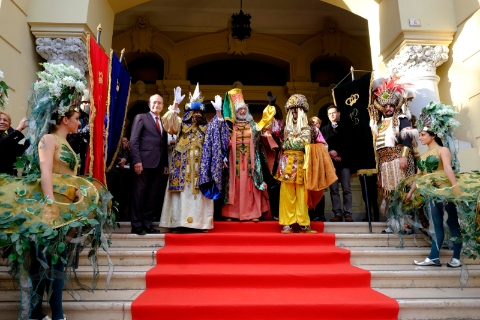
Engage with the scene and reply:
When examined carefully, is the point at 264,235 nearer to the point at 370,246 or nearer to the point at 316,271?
the point at 316,271

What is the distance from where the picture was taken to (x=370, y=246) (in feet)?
13.8

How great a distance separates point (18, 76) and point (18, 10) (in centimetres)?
91

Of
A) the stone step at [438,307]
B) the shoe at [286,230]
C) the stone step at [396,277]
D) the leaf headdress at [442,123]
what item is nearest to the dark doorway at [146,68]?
the shoe at [286,230]

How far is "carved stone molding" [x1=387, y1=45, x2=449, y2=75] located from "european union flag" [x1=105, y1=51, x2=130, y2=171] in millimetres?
4015

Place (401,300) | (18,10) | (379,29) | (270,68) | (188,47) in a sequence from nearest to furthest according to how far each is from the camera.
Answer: (401,300) < (18,10) < (379,29) < (188,47) < (270,68)

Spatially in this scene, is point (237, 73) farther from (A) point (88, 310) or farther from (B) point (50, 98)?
(A) point (88, 310)

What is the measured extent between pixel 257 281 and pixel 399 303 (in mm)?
1199

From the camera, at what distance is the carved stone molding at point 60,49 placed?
16.5 feet

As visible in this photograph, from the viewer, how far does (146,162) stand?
4.50 metres

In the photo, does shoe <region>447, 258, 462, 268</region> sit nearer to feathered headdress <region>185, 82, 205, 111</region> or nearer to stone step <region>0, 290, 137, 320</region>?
stone step <region>0, 290, 137, 320</region>

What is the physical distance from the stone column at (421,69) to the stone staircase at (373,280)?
2235mm

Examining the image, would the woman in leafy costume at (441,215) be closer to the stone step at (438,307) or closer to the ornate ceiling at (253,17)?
the stone step at (438,307)

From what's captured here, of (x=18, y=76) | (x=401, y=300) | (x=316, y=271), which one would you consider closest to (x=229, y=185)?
(x=316, y=271)

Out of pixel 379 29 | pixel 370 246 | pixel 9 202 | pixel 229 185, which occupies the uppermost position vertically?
pixel 379 29
